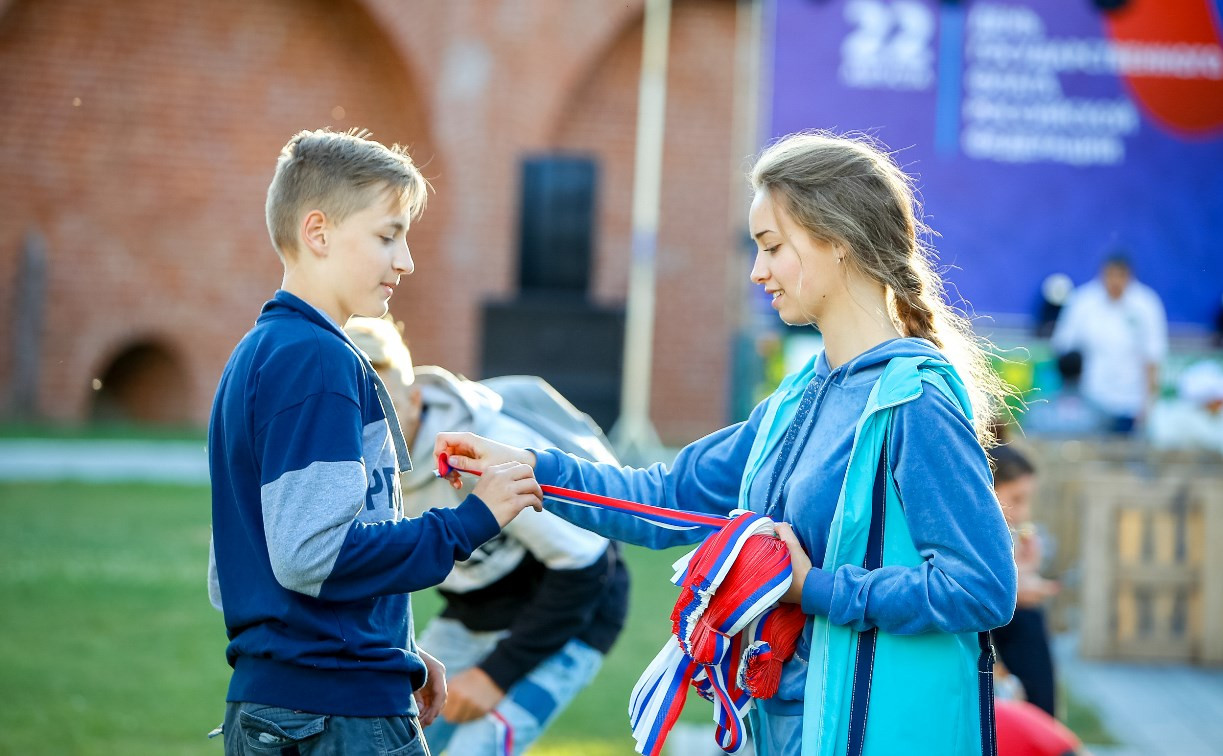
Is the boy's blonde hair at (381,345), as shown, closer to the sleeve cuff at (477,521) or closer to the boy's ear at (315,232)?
the boy's ear at (315,232)

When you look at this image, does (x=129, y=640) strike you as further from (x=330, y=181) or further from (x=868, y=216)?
(x=868, y=216)

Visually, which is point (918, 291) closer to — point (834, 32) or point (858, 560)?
point (858, 560)

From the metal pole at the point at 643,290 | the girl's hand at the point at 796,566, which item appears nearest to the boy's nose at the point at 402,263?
the girl's hand at the point at 796,566

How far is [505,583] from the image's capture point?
3215 mm

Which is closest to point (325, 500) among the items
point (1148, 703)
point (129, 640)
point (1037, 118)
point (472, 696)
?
point (472, 696)

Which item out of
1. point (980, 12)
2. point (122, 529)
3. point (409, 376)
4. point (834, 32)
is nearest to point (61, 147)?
point (122, 529)

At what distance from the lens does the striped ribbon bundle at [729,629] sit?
2115mm

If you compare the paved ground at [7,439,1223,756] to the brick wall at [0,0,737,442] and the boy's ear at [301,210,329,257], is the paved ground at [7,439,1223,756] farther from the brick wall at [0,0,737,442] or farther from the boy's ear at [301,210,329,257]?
the brick wall at [0,0,737,442]

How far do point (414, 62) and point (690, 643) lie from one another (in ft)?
44.8

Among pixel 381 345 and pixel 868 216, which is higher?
pixel 868 216

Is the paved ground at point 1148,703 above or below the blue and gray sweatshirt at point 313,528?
below

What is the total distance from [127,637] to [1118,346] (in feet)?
28.1

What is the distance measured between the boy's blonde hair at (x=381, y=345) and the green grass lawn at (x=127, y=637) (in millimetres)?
2301

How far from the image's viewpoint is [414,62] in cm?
1498
